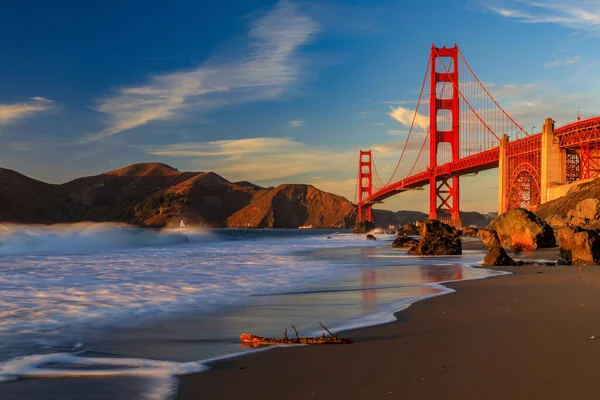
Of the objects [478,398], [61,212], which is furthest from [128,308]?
[61,212]

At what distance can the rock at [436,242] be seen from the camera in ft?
65.1

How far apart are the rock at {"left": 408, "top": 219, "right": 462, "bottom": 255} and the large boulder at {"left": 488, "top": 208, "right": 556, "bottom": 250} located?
2.29 metres

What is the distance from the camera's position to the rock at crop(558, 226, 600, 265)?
1317 centimetres

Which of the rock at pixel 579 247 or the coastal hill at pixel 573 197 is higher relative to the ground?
the coastal hill at pixel 573 197

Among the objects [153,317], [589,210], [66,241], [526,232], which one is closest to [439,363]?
[153,317]

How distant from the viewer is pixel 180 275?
12.7 meters

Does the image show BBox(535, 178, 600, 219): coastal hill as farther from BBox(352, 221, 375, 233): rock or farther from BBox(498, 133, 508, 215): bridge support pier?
BBox(352, 221, 375, 233): rock

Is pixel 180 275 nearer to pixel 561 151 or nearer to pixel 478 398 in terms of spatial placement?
pixel 478 398

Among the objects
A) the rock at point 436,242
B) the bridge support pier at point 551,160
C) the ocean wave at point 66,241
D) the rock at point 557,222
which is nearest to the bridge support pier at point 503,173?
the bridge support pier at point 551,160

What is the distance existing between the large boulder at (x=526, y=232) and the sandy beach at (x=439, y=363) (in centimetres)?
1495

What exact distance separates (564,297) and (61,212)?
567 feet

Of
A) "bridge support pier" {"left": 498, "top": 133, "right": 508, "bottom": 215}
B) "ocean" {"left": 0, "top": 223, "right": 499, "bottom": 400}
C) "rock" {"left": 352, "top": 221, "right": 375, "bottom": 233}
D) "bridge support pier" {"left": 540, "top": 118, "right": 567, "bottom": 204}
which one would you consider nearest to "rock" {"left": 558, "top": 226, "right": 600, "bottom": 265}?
"ocean" {"left": 0, "top": 223, "right": 499, "bottom": 400}

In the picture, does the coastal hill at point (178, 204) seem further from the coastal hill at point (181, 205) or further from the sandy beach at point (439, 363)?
the sandy beach at point (439, 363)

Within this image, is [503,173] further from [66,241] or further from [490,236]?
[66,241]
